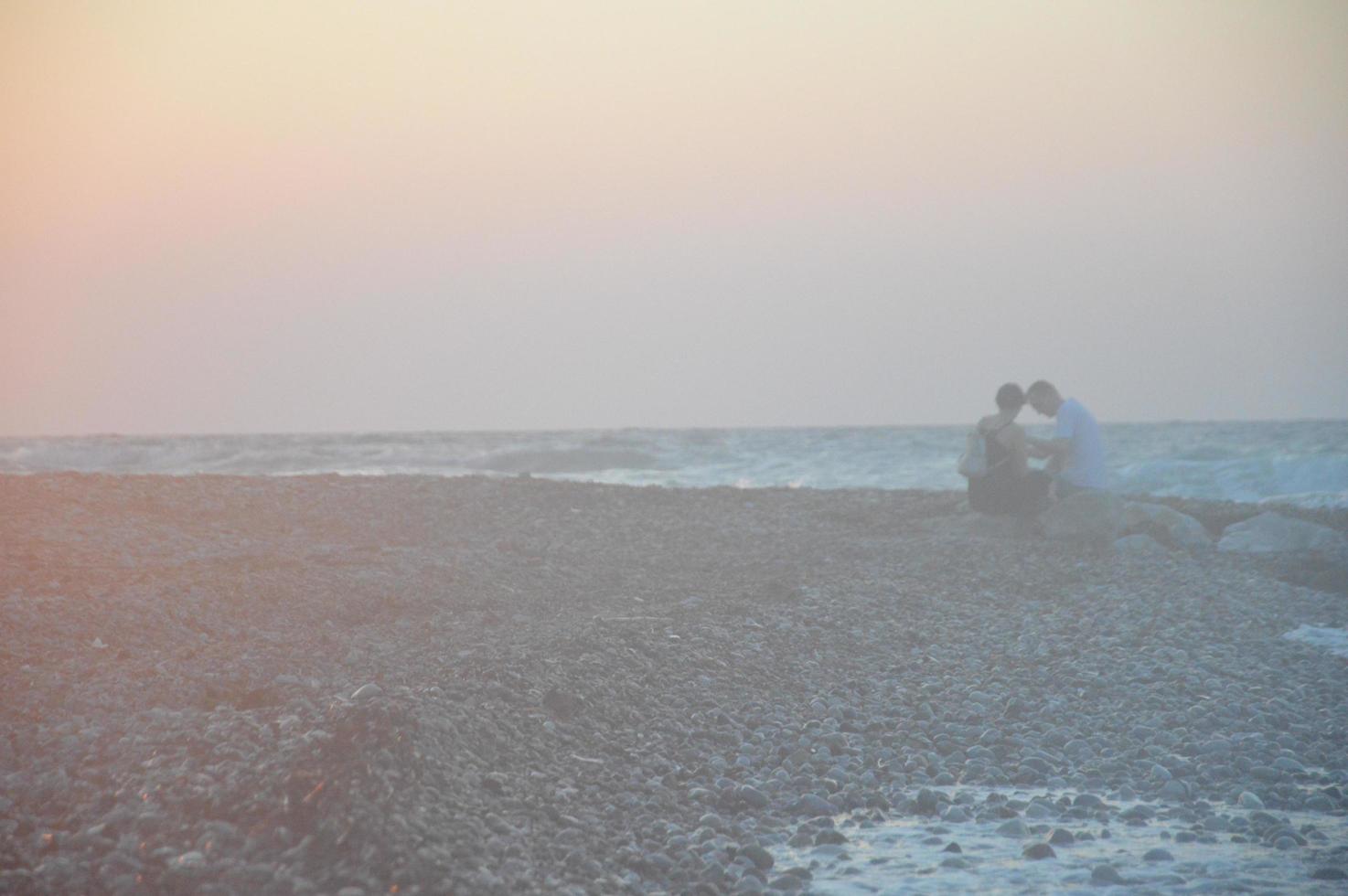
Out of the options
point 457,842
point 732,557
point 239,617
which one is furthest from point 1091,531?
point 457,842

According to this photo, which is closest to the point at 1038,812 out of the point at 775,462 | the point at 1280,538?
the point at 1280,538

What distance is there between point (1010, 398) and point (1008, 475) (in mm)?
798

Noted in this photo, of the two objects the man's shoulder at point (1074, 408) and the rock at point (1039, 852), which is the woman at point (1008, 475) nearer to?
the man's shoulder at point (1074, 408)

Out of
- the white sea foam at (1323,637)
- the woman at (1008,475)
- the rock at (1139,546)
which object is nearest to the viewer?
the white sea foam at (1323,637)

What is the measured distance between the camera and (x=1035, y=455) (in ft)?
32.3

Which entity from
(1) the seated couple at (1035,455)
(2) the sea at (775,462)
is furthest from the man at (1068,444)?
(2) the sea at (775,462)

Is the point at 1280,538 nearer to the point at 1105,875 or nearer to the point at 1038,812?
the point at 1038,812

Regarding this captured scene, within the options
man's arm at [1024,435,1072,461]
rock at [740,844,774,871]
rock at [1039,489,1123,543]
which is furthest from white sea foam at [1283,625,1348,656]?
rock at [740,844,774,871]

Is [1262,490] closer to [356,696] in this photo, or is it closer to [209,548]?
[209,548]

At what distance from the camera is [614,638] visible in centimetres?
568

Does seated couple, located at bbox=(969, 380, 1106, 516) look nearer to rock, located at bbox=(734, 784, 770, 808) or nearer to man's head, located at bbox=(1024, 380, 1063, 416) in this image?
man's head, located at bbox=(1024, 380, 1063, 416)

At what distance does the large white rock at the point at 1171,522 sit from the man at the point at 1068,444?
0.37 m

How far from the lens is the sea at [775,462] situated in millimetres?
17469

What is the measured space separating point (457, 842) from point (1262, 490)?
652 inches
